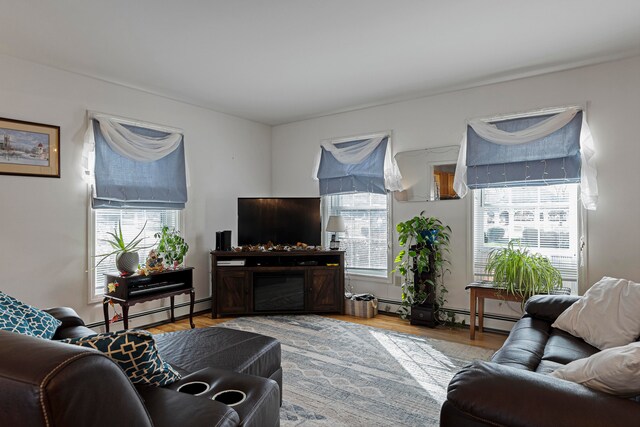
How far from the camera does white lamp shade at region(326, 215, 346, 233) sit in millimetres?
5070


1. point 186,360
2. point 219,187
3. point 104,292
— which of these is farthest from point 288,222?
point 186,360

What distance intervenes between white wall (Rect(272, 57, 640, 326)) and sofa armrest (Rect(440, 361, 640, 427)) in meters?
2.87

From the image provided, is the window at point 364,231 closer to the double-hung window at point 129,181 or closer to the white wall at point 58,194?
the white wall at point 58,194

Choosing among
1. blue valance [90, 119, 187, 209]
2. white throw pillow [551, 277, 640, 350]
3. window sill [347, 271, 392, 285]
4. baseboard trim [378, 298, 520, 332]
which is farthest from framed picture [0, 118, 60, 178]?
white throw pillow [551, 277, 640, 350]

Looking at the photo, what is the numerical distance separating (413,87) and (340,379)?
3180 mm

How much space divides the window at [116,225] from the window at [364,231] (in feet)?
7.31

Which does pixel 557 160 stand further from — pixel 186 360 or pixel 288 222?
pixel 186 360

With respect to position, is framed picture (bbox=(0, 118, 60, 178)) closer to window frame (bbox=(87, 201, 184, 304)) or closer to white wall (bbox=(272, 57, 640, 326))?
window frame (bbox=(87, 201, 184, 304))

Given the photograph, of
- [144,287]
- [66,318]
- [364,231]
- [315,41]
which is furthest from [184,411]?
[364,231]

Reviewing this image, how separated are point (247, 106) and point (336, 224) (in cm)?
197

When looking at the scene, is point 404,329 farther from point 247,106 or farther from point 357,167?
point 247,106

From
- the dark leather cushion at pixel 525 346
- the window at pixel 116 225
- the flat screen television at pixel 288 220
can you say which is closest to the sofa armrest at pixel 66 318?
the window at pixel 116 225

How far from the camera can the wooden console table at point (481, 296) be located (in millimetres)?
3730

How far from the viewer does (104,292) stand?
409 cm
